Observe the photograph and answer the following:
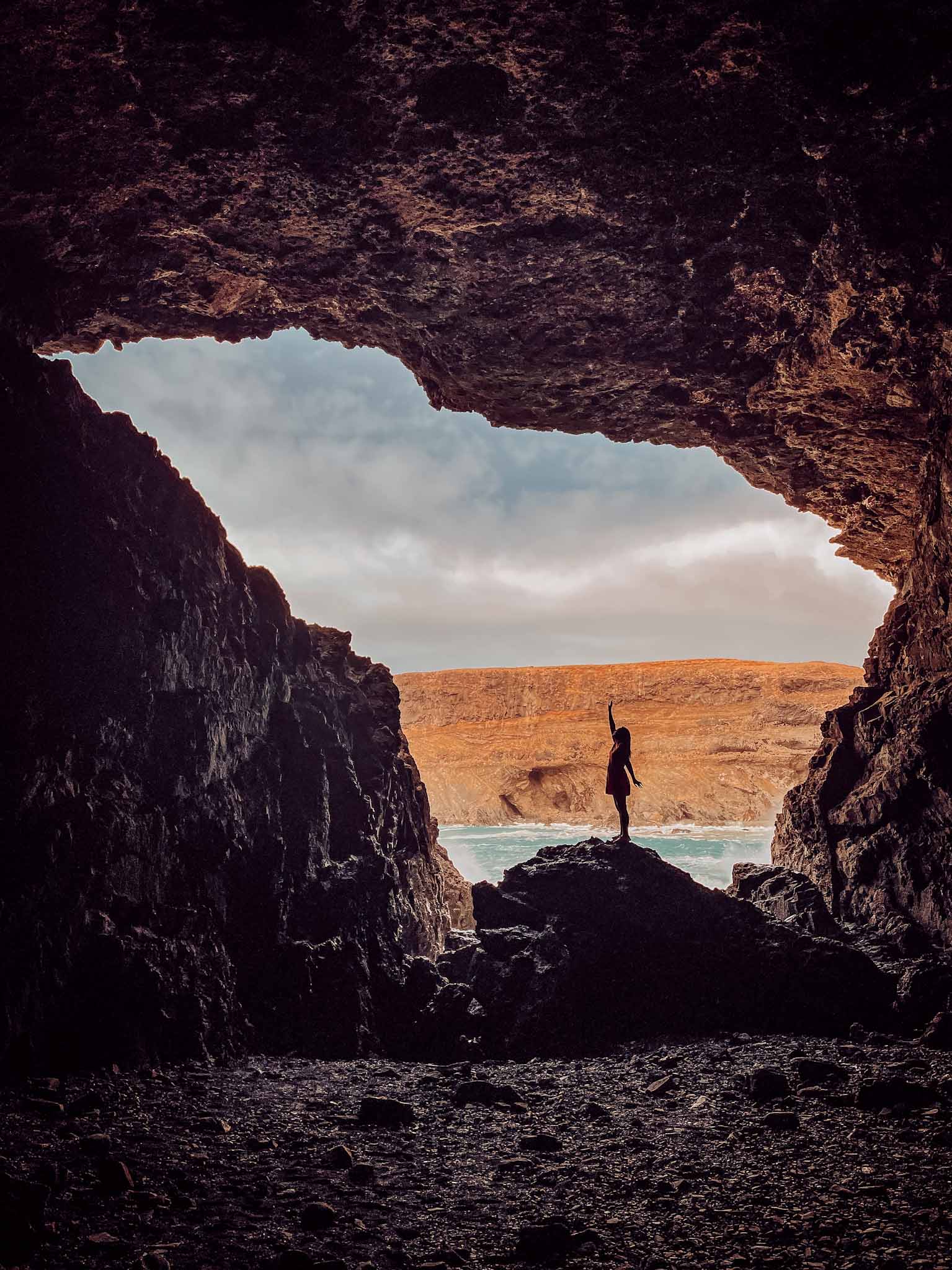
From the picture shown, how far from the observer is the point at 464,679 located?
72250mm

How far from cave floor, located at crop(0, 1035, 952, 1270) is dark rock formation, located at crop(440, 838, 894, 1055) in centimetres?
74

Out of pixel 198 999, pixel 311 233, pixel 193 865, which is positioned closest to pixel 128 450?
pixel 311 233

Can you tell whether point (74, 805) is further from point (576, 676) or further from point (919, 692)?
point (576, 676)

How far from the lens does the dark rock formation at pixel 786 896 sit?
8234 millimetres

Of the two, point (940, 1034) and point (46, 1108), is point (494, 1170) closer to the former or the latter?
point (46, 1108)

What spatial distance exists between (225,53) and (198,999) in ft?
23.6

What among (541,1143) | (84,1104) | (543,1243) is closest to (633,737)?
(541,1143)

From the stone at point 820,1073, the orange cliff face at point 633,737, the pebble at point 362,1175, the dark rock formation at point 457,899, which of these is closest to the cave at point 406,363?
the stone at point 820,1073

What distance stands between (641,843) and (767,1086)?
31.4 metres

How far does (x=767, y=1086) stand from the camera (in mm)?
5078

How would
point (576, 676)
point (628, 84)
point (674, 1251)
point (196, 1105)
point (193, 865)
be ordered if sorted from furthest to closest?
point (576, 676)
point (193, 865)
point (628, 84)
point (196, 1105)
point (674, 1251)

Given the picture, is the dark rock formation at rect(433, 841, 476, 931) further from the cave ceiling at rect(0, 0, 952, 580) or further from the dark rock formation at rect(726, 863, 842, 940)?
the cave ceiling at rect(0, 0, 952, 580)

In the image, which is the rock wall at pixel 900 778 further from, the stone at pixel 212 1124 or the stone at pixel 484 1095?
the stone at pixel 212 1124

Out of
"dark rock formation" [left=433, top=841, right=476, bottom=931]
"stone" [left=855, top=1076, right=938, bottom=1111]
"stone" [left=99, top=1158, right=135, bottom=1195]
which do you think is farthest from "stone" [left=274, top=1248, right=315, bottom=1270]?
"dark rock formation" [left=433, top=841, right=476, bottom=931]
